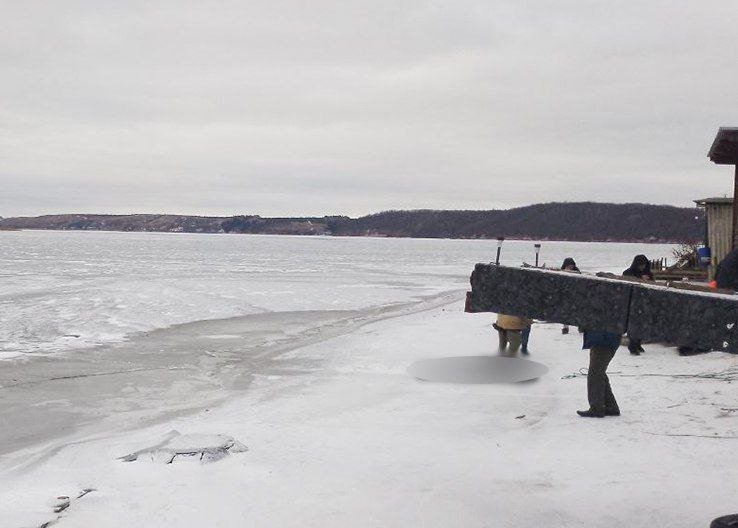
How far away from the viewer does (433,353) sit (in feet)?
41.1

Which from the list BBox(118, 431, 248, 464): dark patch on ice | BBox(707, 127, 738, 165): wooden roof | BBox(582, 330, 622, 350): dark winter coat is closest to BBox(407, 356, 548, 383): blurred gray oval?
BBox(582, 330, 622, 350): dark winter coat

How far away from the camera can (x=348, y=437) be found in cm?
719

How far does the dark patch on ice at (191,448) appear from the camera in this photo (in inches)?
256

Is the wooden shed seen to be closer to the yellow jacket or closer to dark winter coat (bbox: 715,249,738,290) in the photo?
the yellow jacket

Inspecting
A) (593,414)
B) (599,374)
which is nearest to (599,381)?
(599,374)

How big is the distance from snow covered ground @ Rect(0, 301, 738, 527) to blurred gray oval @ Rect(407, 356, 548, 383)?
0.49 meters

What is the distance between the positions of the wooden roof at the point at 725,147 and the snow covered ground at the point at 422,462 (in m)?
2.71

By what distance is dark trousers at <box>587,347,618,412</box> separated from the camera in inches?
286

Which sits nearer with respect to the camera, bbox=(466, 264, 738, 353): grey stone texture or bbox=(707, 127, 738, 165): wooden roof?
bbox=(466, 264, 738, 353): grey stone texture

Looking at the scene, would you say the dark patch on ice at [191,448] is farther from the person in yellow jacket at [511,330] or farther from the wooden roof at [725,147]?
the wooden roof at [725,147]

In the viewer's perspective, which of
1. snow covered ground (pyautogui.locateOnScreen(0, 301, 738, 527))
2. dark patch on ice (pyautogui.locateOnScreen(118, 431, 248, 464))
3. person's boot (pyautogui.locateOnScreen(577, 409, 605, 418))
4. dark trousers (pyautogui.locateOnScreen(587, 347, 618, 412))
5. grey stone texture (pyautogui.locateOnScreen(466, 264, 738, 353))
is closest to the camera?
grey stone texture (pyautogui.locateOnScreen(466, 264, 738, 353))

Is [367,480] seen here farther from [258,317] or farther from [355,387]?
[258,317]

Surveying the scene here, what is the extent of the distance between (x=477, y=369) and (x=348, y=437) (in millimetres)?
4014

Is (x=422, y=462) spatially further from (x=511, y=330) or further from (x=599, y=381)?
(x=511, y=330)
